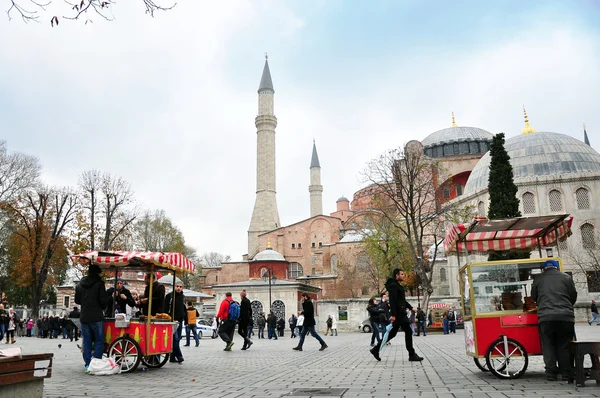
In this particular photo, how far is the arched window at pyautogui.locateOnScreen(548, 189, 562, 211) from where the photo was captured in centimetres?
4034

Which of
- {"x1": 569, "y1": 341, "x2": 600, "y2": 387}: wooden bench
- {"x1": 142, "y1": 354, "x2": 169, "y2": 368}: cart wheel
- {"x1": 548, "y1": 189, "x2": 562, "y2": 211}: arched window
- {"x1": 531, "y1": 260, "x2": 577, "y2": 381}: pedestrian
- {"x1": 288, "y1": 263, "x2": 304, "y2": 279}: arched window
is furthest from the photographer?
{"x1": 288, "y1": 263, "x2": 304, "y2": 279}: arched window

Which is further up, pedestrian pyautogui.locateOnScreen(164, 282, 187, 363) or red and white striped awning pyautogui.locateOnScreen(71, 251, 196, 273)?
red and white striped awning pyautogui.locateOnScreen(71, 251, 196, 273)

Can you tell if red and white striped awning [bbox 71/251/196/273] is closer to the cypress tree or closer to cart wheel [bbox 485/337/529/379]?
cart wheel [bbox 485/337/529/379]

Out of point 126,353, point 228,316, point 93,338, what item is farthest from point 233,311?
point 93,338

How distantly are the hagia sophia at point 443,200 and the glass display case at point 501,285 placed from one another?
29047 mm

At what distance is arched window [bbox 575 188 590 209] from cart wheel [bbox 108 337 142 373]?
129ft

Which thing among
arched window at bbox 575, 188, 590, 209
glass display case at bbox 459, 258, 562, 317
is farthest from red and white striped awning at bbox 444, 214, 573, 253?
arched window at bbox 575, 188, 590, 209

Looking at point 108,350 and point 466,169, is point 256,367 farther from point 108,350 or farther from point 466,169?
point 466,169

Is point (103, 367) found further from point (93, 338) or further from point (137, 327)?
point (137, 327)

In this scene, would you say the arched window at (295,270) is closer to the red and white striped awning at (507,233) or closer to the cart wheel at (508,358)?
the red and white striped awning at (507,233)

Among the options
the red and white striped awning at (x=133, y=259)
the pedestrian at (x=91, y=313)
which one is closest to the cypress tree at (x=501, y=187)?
the red and white striped awning at (x=133, y=259)

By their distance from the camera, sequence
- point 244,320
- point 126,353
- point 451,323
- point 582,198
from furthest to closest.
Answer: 1. point 582,198
2. point 451,323
3. point 244,320
4. point 126,353

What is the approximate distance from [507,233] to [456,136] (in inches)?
2244

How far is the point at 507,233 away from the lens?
8891mm
